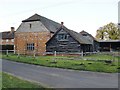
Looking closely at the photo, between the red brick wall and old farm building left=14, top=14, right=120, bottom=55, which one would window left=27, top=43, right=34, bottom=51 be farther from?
the red brick wall

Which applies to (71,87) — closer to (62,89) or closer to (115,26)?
(62,89)

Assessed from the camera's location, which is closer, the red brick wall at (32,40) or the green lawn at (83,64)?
the green lawn at (83,64)

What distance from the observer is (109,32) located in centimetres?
10412

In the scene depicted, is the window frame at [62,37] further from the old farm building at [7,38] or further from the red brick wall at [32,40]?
the old farm building at [7,38]

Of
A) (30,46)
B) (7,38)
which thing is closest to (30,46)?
(30,46)

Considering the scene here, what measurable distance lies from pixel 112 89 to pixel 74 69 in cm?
1077

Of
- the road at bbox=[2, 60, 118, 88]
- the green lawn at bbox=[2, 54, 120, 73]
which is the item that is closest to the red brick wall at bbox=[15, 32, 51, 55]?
the green lawn at bbox=[2, 54, 120, 73]

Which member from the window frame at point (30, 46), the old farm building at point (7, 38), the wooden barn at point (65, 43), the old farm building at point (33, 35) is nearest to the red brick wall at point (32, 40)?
the old farm building at point (33, 35)

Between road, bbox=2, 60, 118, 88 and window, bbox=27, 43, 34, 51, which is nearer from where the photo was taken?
road, bbox=2, 60, 118, 88

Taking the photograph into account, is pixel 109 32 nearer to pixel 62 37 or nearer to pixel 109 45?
pixel 109 45

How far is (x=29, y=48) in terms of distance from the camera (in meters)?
55.4

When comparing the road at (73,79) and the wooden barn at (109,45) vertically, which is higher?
the wooden barn at (109,45)

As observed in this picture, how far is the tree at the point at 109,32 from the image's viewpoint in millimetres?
101081

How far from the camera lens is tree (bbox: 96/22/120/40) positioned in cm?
10108
